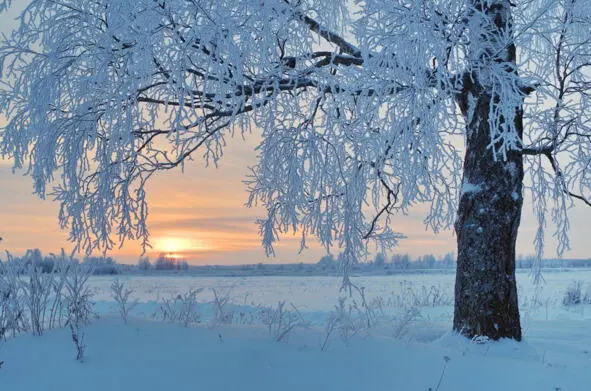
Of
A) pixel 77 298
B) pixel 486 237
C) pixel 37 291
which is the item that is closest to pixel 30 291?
pixel 37 291

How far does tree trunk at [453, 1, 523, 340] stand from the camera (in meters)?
6.62

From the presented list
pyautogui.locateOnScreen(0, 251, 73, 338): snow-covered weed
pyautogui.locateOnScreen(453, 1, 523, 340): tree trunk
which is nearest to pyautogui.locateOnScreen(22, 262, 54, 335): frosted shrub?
pyautogui.locateOnScreen(0, 251, 73, 338): snow-covered weed

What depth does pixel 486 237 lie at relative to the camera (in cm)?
667

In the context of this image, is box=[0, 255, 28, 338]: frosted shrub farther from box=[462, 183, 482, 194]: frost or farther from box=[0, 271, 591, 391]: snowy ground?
box=[462, 183, 482, 194]: frost

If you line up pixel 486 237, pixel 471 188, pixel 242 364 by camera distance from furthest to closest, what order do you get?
pixel 471 188 → pixel 486 237 → pixel 242 364

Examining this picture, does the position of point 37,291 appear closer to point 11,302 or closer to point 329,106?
point 11,302

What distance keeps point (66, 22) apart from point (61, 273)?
3.38 m

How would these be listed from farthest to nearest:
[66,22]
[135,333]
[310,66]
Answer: [66,22], [310,66], [135,333]

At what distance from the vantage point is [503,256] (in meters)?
6.70

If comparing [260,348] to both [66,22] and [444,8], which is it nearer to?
[444,8]

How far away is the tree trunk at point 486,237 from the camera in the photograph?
6625mm

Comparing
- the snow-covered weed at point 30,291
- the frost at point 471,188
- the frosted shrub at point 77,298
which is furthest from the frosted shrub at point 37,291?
the frost at point 471,188

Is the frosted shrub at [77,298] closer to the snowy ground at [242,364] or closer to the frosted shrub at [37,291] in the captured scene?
the snowy ground at [242,364]

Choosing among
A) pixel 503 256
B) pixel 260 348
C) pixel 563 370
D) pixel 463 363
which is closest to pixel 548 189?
pixel 503 256
